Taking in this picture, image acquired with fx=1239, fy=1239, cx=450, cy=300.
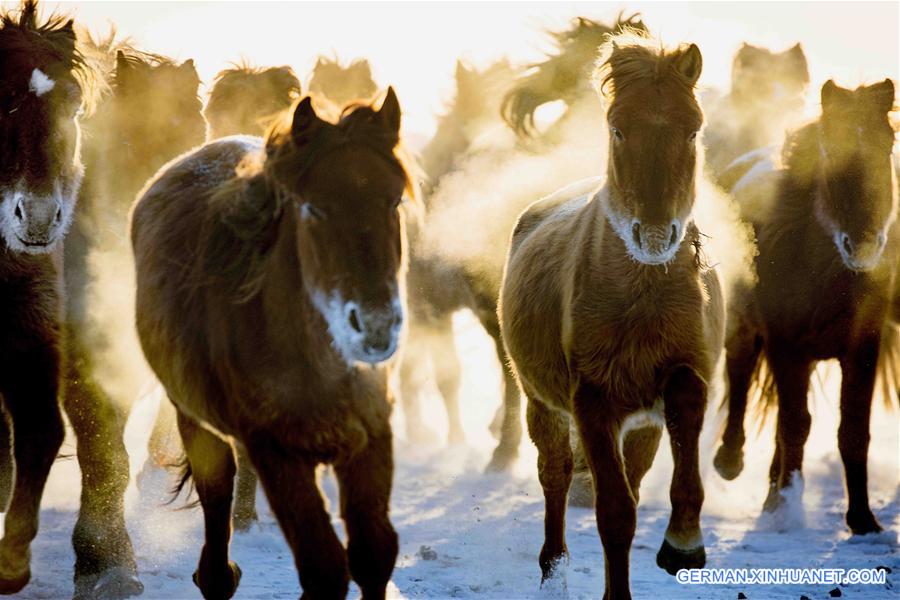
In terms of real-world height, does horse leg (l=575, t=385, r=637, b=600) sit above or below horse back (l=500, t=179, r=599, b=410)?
below

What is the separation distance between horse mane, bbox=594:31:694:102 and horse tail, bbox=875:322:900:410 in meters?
5.05

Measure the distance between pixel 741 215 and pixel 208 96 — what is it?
4049 mm

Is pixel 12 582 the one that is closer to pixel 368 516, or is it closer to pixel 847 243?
pixel 368 516

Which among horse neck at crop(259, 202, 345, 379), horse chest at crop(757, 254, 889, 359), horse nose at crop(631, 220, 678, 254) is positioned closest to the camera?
horse neck at crop(259, 202, 345, 379)

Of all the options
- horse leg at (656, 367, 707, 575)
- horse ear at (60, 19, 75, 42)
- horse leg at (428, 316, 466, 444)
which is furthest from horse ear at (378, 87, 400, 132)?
horse leg at (428, 316, 466, 444)

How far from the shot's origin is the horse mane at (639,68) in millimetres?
5672

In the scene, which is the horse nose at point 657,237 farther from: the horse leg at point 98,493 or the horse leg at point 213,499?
the horse leg at point 98,493

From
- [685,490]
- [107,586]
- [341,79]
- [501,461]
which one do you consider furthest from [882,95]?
[341,79]

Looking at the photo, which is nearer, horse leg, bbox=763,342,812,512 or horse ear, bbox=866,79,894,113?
horse ear, bbox=866,79,894,113

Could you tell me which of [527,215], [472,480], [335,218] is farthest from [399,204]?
[472,480]

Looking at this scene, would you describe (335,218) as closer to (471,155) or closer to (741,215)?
(741,215)

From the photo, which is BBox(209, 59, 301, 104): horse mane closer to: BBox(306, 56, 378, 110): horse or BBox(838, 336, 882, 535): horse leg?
BBox(306, 56, 378, 110): horse

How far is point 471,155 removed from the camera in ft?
39.5

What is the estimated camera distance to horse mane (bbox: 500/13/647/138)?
1053 cm
